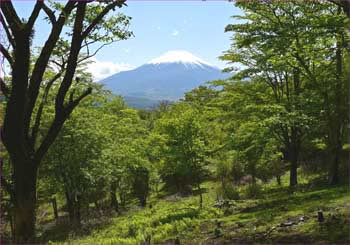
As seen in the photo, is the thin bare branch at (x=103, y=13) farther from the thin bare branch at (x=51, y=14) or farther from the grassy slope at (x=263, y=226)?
the grassy slope at (x=263, y=226)

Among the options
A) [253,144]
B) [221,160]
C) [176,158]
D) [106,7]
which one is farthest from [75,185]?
[106,7]

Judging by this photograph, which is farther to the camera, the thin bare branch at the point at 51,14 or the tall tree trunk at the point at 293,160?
the tall tree trunk at the point at 293,160

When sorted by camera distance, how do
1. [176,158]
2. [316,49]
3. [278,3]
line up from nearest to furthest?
1. [316,49]
2. [278,3]
3. [176,158]

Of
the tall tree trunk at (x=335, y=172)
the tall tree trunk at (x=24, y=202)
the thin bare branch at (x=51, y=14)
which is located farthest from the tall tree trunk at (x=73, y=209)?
the thin bare branch at (x=51, y=14)

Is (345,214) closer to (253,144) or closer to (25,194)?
(25,194)

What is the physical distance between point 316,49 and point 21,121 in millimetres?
11532

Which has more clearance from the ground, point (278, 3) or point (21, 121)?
point (278, 3)

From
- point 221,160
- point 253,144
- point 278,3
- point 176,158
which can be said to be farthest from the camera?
point 221,160

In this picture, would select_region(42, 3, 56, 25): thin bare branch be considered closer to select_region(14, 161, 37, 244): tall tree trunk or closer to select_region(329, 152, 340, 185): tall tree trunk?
select_region(14, 161, 37, 244): tall tree trunk

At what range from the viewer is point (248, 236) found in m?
8.46

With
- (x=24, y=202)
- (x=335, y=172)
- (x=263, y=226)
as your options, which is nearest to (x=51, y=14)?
(x=24, y=202)

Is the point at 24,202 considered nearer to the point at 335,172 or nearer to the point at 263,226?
the point at 263,226

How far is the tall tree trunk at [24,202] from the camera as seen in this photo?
6402 millimetres

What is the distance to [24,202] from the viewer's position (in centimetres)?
648
